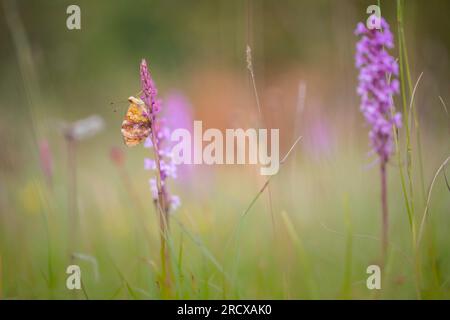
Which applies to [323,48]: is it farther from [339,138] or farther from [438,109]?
[438,109]

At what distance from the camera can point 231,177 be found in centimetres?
468

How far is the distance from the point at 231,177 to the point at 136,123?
2.72 metres

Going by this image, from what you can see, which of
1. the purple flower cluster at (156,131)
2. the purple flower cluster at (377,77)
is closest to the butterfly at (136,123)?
the purple flower cluster at (156,131)

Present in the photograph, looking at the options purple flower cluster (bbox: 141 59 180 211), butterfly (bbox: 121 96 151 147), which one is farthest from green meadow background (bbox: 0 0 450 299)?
butterfly (bbox: 121 96 151 147)

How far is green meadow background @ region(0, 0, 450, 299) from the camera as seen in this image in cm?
233

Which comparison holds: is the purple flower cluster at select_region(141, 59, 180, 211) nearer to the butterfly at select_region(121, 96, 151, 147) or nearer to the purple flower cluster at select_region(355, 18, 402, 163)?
the butterfly at select_region(121, 96, 151, 147)

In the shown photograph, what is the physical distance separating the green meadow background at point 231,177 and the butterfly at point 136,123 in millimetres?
307

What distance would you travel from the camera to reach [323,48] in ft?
21.3

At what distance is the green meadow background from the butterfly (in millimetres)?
307

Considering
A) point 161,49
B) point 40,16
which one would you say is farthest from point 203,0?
point 40,16

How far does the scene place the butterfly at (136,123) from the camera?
1.94 metres

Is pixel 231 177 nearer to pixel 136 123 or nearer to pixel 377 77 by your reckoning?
pixel 136 123

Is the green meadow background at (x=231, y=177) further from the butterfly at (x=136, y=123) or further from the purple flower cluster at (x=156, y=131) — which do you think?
the butterfly at (x=136, y=123)
